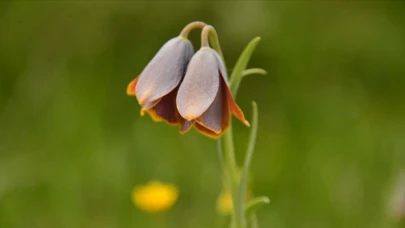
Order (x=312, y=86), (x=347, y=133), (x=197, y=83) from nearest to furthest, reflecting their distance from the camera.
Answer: (x=197, y=83) < (x=347, y=133) < (x=312, y=86)

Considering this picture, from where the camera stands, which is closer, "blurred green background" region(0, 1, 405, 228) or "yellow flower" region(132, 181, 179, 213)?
"yellow flower" region(132, 181, 179, 213)

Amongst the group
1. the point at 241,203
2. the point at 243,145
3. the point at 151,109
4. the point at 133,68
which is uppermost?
the point at 151,109

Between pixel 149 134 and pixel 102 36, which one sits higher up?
pixel 102 36

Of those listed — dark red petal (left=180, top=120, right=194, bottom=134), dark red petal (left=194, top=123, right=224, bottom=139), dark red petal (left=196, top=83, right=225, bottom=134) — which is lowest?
dark red petal (left=194, top=123, right=224, bottom=139)

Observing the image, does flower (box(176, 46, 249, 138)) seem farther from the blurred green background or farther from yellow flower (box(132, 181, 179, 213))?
the blurred green background

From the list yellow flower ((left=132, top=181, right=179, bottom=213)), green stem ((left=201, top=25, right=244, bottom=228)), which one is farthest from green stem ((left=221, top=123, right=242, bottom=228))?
yellow flower ((left=132, top=181, right=179, bottom=213))

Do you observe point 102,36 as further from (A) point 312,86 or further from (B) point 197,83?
(B) point 197,83

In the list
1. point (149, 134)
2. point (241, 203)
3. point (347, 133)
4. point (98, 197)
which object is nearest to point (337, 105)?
point (347, 133)

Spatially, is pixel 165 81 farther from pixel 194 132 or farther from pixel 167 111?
pixel 194 132
